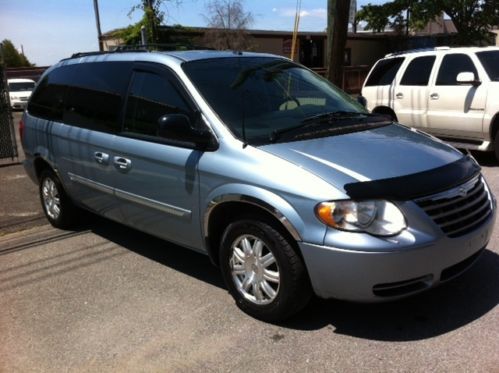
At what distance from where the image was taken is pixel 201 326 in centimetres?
383

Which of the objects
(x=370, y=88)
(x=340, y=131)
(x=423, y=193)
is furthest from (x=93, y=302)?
(x=370, y=88)

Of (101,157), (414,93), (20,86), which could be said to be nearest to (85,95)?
(101,157)

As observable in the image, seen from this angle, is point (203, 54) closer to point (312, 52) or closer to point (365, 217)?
→ point (365, 217)

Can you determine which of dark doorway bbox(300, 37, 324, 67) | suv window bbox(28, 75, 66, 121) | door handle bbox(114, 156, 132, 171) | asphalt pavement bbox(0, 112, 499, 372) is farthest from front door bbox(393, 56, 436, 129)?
dark doorway bbox(300, 37, 324, 67)

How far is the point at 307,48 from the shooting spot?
31.8 metres

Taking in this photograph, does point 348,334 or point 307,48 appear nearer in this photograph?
point 348,334

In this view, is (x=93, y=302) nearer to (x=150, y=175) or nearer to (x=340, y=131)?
(x=150, y=175)

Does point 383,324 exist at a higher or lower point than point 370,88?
lower

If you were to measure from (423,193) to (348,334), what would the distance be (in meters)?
1.01

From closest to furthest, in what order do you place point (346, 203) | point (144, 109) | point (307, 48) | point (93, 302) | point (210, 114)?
point (346, 203) → point (210, 114) → point (93, 302) → point (144, 109) → point (307, 48)

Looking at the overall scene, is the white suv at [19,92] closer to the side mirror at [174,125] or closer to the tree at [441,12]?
the tree at [441,12]

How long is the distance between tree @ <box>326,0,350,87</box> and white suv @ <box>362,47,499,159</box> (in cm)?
79

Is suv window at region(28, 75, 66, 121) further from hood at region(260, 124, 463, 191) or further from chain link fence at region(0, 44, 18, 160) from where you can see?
chain link fence at region(0, 44, 18, 160)

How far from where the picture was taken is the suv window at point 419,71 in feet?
30.8
